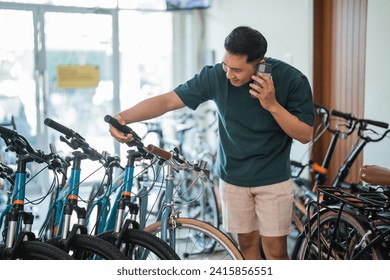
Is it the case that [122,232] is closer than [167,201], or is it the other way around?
[122,232]

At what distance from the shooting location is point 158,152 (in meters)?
1.89

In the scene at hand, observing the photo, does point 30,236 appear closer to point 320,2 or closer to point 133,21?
point 320,2

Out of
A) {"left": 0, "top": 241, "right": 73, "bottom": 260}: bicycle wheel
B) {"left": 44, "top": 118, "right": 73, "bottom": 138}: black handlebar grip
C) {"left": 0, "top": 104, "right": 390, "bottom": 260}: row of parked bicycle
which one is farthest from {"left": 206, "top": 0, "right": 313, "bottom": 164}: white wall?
{"left": 0, "top": 241, "right": 73, "bottom": 260}: bicycle wheel

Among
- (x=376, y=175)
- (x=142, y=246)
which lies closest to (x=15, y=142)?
(x=142, y=246)

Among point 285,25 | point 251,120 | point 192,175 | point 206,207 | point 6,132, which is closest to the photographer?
point 6,132

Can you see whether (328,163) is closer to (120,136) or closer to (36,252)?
(120,136)

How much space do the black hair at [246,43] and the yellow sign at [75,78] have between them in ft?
6.45

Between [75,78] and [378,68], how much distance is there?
2.17 m

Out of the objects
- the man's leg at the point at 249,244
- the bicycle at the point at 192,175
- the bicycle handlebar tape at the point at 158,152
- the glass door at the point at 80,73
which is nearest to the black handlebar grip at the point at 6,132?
the bicycle handlebar tape at the point at 158,152

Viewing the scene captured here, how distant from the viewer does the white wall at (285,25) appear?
300 centimetres

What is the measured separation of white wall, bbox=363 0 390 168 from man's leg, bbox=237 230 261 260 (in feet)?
2.02

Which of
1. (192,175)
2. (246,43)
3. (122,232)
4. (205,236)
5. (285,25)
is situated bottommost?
(192,175)

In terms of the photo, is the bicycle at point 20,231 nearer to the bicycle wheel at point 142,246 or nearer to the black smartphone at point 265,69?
the bicycle wheel at point 142,246
